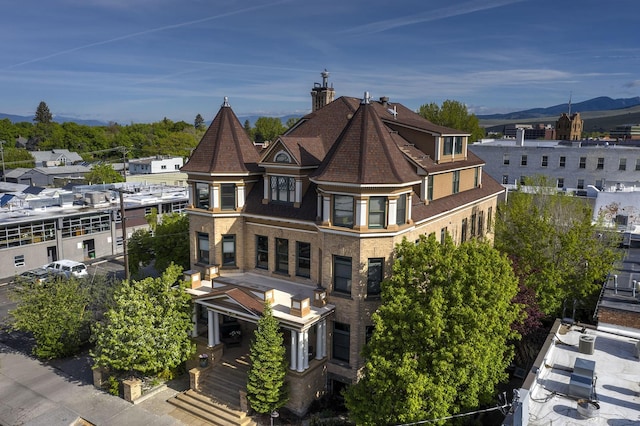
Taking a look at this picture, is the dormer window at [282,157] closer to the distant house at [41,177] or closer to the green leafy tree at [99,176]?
the green leafy tree at [99,176]

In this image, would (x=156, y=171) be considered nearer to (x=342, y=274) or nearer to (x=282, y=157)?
(x=282, y=157)

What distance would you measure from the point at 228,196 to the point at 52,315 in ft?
43.3

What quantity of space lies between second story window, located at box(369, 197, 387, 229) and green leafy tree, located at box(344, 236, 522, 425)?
9.38ft

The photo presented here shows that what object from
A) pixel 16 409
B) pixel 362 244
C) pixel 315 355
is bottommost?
pixel 16 409

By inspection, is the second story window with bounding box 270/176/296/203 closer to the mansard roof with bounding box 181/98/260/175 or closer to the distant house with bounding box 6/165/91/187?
the mansard roof with bounding box 181/98/260/175

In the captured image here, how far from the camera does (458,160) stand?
3428 cm

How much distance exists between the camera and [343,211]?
24422 mm

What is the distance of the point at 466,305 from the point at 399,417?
5.39m

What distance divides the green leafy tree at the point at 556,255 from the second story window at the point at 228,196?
18.0 m

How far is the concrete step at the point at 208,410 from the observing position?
23.4 meters

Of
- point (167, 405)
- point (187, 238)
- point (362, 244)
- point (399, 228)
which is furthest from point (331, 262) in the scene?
point (187, 238)

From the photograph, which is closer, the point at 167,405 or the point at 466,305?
the point at 466,305

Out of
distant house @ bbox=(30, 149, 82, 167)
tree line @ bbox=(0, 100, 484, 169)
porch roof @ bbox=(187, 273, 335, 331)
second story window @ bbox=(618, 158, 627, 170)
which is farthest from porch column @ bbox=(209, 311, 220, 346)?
tree line @ bbox=(0, 100, 484, 169)

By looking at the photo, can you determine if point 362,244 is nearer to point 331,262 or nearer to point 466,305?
point 331,262
